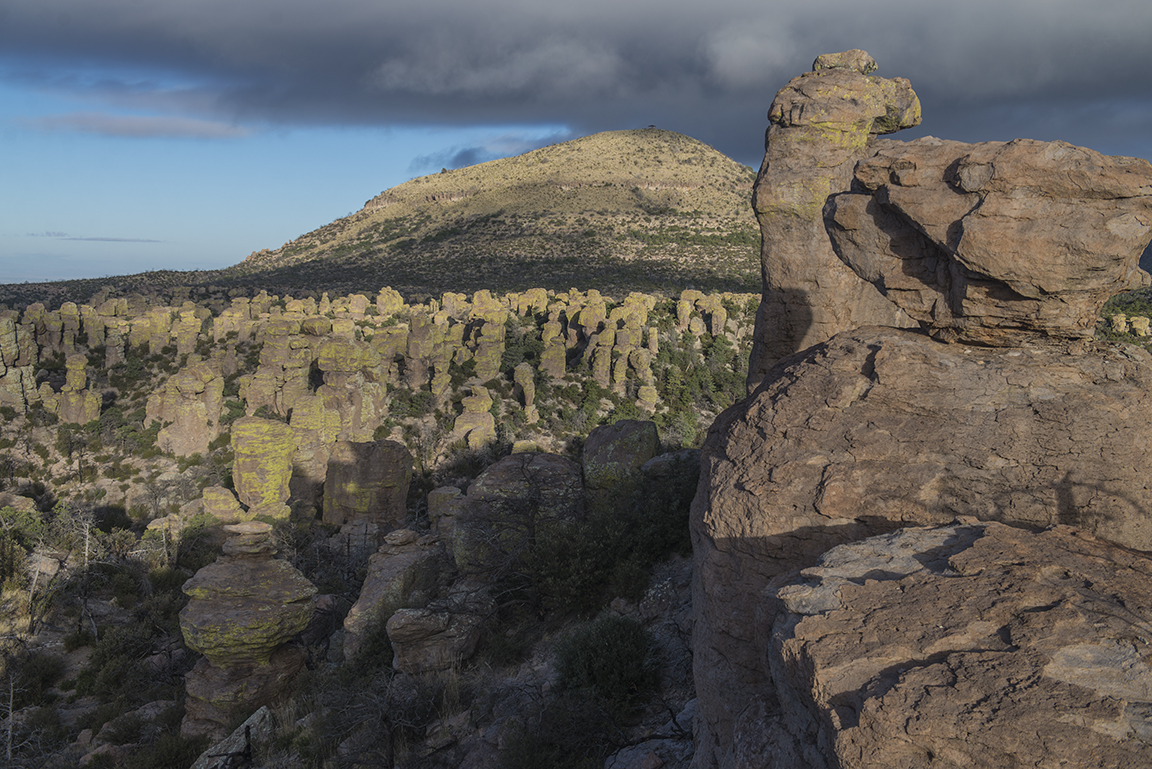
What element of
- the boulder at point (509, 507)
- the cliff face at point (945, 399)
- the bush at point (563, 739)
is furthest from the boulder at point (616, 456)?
the cliff face at point (945, 399)

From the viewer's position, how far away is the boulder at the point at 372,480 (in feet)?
71.1

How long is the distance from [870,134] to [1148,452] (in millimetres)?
6919

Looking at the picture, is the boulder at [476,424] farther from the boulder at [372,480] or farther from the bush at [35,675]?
the bush at [35,675]

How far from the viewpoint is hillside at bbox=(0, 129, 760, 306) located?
230 feet

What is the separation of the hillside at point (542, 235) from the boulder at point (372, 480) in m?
39.1

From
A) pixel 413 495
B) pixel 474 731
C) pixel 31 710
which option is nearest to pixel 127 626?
pixel 31 710

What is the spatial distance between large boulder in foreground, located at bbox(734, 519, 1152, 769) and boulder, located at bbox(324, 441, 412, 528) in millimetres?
19179

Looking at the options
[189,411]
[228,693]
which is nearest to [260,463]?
[189,411]

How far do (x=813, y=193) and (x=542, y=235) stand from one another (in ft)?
262

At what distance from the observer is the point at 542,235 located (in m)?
87.0

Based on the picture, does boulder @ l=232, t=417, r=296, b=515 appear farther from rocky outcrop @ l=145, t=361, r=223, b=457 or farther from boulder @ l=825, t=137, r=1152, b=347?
boulder @ l=825, t=137, r=1152, b=347

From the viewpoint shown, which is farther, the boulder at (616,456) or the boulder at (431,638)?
the boulder at (616,456)

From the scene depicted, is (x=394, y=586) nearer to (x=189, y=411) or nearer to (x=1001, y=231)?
(x=1001, y=231)

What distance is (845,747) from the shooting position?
8.86 feet
